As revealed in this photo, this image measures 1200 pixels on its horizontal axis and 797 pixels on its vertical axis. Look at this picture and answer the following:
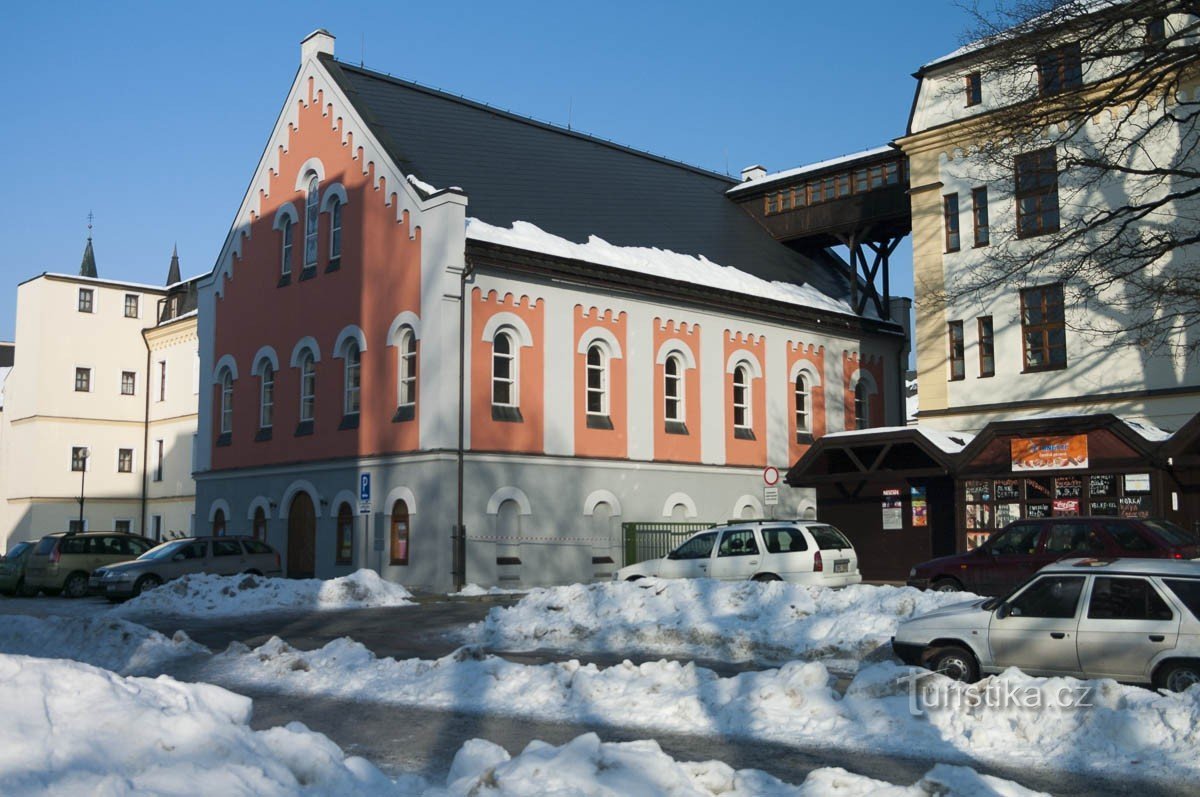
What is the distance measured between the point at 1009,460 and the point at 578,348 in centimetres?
1181

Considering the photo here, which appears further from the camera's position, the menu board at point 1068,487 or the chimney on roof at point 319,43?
the chimney on roof at point 319,43

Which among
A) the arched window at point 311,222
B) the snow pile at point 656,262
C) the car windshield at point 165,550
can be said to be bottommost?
the car windshield at point 165,550

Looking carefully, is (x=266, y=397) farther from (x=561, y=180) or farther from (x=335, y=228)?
(x=561, y=180)

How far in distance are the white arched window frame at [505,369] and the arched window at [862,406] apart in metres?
15.6

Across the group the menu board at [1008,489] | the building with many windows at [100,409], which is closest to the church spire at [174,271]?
the building with many windows at [100,409]

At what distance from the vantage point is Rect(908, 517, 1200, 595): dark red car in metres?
17.8

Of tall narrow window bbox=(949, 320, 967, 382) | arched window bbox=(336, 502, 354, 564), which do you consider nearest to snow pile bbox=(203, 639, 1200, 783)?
arched window bbox=(336, 502, 354, 564)

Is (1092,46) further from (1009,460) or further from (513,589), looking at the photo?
(513,589)

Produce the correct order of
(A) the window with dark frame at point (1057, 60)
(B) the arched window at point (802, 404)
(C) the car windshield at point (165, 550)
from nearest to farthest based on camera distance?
(A) the window with dark frame at point (1057, 60), (C) the car windshield at point (165, 550), (B) the arched window at point (802, 404)

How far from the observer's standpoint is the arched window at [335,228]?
34.1 metres

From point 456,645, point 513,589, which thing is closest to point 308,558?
point 513,589

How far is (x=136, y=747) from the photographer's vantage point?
6566 millimetres

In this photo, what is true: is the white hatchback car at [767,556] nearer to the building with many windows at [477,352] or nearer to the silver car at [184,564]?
the building with many windows at [477,352]


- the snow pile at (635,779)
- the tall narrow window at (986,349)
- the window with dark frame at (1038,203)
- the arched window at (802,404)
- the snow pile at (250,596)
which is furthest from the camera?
the arched window at (802,404)
